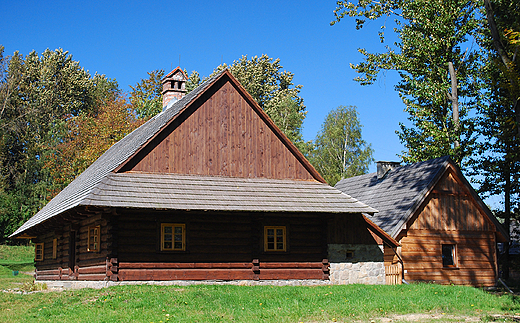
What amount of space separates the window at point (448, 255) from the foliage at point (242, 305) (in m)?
6.92

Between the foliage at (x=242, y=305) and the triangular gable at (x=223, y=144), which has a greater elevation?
the triangular gable at (x=223, y=144)

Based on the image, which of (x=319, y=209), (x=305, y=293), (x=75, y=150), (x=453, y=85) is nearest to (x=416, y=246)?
(x=319, y=209)

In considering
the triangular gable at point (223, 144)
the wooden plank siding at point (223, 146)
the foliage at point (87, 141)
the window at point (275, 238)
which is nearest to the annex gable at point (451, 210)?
the triangular gable at point (223, 144)

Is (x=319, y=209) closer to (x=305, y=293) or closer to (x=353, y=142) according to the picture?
(x=305, y=293)

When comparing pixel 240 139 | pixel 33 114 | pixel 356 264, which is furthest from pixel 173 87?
pixel 33 114

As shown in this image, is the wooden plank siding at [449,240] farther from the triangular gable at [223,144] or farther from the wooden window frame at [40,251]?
the wooden window frame at [40,251]

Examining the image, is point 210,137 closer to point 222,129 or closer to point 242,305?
point 222,129

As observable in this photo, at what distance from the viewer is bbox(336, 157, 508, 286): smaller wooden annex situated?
22.4 metres

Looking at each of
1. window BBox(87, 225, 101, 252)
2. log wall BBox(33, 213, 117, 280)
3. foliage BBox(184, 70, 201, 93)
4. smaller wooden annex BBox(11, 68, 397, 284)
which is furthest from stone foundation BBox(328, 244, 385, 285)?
foliage BBox(184, 70, 201, 93)

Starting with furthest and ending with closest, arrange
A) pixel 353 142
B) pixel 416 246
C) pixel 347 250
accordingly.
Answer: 1. pixel 353 142
2. pixel 416 246
3. pixel 347 250

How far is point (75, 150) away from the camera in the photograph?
45125mm

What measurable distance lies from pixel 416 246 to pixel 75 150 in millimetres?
31466

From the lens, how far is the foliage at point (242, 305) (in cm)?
1252

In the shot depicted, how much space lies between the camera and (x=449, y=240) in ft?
76.4
